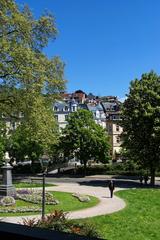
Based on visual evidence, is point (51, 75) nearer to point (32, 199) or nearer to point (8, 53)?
point (8, 53)

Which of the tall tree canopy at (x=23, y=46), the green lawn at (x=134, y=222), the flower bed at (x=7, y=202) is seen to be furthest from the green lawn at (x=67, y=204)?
the tall tree canopy at (x=23, y=46)

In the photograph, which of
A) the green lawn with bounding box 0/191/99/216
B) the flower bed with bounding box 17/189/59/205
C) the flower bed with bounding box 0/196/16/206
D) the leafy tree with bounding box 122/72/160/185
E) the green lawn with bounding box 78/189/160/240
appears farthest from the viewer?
the leafy tree with bounding box 122/72/160/185

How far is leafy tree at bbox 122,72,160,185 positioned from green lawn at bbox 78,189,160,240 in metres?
13.7

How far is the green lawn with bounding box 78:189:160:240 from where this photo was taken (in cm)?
2111

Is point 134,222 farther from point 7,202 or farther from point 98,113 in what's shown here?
point 98,113

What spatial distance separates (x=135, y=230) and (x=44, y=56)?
19241mm

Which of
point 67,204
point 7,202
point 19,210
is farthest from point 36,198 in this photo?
point 19,210

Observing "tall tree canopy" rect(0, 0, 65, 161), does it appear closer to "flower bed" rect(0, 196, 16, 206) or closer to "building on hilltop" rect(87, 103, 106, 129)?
"flower bed" rect(0, 196, 16, 206)

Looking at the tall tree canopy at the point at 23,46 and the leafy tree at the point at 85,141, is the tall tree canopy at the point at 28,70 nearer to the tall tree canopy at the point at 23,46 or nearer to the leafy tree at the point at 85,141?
the tall tree canopy at the point at 23,46

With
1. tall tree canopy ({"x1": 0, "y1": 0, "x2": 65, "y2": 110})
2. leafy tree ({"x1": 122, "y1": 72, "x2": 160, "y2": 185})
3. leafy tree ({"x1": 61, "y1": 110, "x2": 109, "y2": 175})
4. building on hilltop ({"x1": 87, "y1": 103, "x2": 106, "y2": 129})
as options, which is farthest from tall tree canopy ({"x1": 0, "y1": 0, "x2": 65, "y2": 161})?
building on hilltop ({"x1": 87, "y1": 103, "x2": 106, "y2": 129})

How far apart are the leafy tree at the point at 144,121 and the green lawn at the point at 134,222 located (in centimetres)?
1369

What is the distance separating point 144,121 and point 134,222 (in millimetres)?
26045

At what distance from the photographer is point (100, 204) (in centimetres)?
3331

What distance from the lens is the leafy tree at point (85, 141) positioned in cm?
7100
